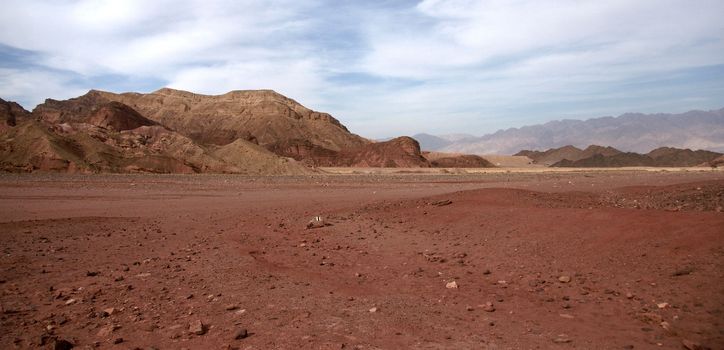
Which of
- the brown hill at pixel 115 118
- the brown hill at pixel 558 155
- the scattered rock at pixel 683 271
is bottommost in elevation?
the scattered rock at pixel 683 271

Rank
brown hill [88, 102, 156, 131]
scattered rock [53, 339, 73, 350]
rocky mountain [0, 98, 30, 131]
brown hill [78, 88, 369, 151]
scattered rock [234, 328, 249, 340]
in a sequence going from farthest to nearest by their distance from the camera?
brown hill [78, 88, 369, 151], brown hill [88, 102, 156, 131], rocky mountain [0, 98, 30, 131], scattered rock [234, 328, 249, 340], scattered rock [53, 339, 73, 350]

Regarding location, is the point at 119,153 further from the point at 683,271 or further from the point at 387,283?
the point at 683,271

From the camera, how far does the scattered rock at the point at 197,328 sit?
17.5 feet

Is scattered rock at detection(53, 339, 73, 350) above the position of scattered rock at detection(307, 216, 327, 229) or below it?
below

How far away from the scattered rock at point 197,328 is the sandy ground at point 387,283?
18 mm

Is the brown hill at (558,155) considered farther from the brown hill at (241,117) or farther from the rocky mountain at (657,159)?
the brown hill at (241,117)

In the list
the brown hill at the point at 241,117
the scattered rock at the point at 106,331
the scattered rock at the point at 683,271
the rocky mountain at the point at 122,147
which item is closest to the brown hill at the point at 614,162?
the brown hill at the point at 241,117

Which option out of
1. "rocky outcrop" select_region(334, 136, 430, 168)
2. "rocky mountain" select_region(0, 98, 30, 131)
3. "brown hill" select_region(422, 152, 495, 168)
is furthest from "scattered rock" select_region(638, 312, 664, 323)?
"brown hill" select_region(422, 152, 495, 168)

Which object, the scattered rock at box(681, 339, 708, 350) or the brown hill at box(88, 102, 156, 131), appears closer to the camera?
the scattered rock at box(681, 339, 708, 350)

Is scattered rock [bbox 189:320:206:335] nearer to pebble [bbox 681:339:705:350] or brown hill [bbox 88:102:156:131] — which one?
pebble [bbox 681:339:705:350]

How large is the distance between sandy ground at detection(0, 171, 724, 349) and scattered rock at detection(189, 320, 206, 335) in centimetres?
2

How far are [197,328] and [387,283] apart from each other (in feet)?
9.90

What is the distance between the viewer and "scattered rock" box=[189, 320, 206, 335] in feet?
17.5

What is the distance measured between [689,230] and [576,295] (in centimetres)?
247
